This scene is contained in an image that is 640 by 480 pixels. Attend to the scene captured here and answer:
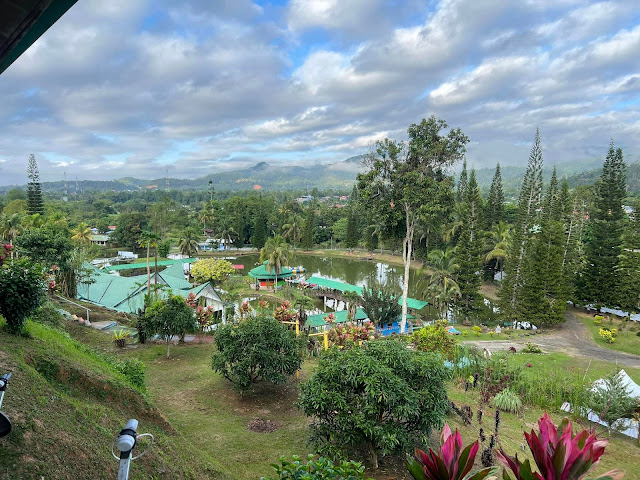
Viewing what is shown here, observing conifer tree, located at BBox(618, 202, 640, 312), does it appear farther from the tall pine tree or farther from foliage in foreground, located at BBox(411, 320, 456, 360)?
foliage in foreground, located at BBox(411, 320, 456, 360)

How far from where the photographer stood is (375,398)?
15.3 feet

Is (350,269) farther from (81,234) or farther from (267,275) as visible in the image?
(81,234)

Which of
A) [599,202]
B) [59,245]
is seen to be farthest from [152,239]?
[599,202]

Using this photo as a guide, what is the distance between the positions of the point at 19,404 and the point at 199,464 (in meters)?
1.98

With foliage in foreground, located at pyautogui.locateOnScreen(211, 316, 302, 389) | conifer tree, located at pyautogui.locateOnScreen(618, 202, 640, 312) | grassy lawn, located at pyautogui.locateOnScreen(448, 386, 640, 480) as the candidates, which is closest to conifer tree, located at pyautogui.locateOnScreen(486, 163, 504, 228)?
conifer tree, located at pyautogui.locateOnScreen(618, 202, 640, 312)

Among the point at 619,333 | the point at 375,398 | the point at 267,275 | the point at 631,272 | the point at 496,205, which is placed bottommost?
the point at 619,333

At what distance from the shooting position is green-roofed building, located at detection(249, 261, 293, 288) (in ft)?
85.1

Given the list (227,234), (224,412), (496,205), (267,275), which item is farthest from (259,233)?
(224,412)

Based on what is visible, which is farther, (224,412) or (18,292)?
(224,412)

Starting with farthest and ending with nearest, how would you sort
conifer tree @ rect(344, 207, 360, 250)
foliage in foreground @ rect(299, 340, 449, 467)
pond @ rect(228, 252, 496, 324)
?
conifer tree @ rect(344, 207, 360, 250) → pond @ rect(228, 252, 496, 324) → foliage in foreground @ rect(299, 340, 449, 467)

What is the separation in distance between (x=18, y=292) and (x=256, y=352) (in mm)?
3864

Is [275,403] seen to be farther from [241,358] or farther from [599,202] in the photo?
[599,202]

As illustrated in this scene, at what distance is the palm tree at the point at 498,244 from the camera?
84.5ft

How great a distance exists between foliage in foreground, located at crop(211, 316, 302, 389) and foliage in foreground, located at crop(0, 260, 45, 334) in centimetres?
342
